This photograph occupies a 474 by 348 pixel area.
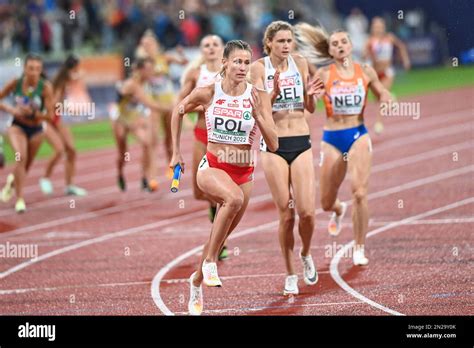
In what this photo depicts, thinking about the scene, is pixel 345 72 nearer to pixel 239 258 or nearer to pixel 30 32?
pixel 239 258

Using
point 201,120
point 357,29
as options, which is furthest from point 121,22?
point 201,120

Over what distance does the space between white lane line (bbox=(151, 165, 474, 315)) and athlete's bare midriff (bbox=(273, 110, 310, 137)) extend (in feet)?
6.02

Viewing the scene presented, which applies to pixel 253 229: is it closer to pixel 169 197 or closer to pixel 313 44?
pixel 313 44

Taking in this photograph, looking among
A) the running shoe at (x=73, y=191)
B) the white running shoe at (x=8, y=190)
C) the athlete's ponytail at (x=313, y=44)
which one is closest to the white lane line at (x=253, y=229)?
the athlete's ponytail at (x=313, y=44)

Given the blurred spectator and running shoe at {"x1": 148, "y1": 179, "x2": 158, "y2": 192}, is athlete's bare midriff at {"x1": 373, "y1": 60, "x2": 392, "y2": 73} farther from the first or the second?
the blurred spectator

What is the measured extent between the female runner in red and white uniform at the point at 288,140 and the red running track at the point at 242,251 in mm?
644

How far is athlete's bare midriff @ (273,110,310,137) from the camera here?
9.47 metres

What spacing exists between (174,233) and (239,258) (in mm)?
1841

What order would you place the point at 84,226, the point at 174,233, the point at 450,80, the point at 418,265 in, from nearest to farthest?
the point at 418,265, the point at 174,233, the point at 84,226, the point at 450,80

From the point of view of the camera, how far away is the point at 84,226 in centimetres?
1391

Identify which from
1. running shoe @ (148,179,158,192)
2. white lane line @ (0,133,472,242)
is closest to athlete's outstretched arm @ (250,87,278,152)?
white lane line @ (0,133,472,242)

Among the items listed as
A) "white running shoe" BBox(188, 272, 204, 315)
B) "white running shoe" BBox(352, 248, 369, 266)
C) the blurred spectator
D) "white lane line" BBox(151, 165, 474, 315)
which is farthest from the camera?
the blurred spectator
